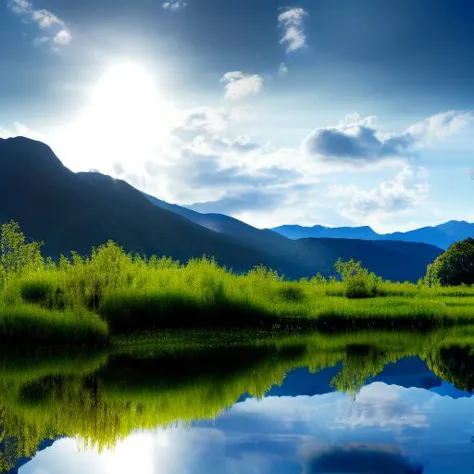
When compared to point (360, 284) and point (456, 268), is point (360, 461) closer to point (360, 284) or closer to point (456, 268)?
point (360, 284)

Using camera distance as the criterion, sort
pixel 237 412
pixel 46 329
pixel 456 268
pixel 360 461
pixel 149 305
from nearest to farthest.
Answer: pixel 360 461 → pixel 237 412 → pixel 46 329 → pixel 149 305 → pixel 456 268

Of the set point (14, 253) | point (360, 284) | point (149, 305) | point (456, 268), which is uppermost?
point (14, 253)

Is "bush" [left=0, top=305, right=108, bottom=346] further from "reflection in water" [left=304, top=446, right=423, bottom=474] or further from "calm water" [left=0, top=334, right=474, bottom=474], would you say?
"reflection in water" [left=304, top=446, right=423, bottom=474]

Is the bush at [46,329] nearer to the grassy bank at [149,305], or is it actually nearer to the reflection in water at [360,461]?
the grassy bank at [149,305]

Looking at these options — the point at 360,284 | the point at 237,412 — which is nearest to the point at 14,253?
the point at 237,412

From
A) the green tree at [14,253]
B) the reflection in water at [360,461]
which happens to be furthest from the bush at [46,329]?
the reflection in water at [360,461]

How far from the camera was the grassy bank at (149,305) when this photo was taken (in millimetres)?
28188

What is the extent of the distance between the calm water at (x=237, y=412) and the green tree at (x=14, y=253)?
50.3 feet

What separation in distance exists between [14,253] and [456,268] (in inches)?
2275

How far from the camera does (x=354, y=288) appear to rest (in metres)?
55.4

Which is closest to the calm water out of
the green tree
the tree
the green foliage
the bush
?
the bush

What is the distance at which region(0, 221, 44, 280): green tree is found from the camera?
1549 inches

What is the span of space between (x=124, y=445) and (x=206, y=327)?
1973cm

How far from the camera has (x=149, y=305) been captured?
33281 millimetres
